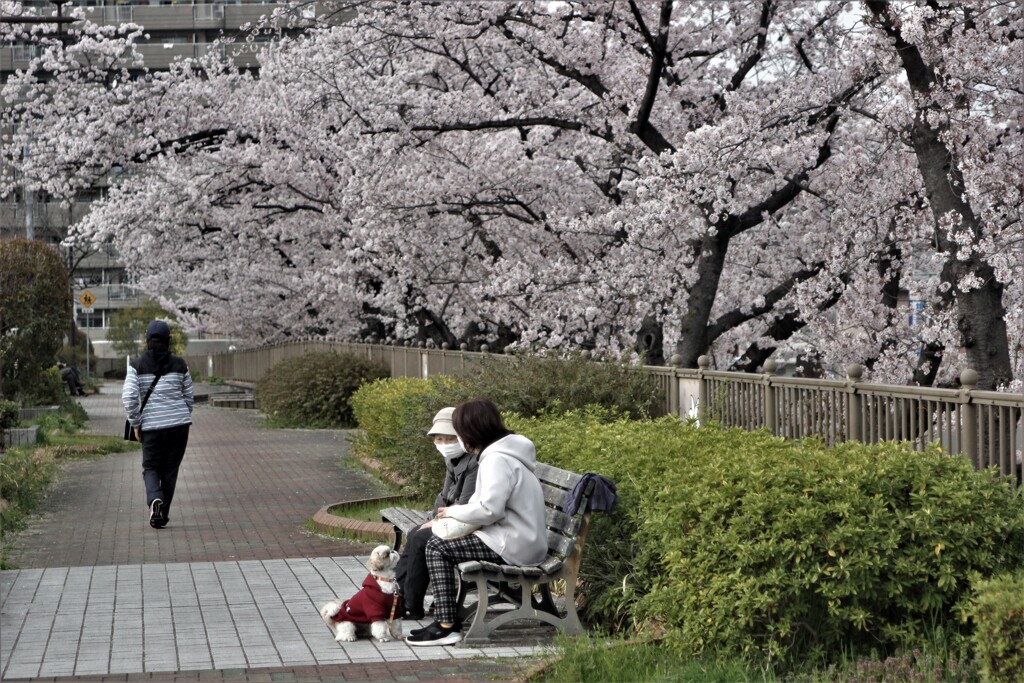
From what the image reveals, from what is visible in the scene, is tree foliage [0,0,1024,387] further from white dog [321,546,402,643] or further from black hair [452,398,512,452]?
white dog [321,546,402,643]

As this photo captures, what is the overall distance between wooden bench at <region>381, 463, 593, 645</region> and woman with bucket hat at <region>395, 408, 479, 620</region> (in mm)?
271

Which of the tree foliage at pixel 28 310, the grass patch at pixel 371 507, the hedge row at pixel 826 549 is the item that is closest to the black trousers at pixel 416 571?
the hedge row at pixel 826 549

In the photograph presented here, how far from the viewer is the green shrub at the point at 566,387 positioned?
12148 millimetres

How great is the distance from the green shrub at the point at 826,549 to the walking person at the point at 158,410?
679 centimetres

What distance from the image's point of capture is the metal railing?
23.6 feet

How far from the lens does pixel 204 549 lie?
35.9ft

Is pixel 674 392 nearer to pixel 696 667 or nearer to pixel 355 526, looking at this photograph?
pixel 355 526

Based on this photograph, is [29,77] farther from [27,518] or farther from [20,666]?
[20,666]

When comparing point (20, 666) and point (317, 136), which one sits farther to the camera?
point (317, 136)

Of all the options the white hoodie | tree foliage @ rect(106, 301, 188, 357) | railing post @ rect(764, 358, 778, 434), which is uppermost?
tree foliage @ rect(106, 301, 188, 357)

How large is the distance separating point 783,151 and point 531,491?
8.67m

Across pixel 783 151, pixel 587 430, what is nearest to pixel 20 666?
pixel 587 430

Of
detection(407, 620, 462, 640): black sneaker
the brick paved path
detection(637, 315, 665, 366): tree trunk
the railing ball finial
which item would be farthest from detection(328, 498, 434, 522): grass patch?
the railing ball finial

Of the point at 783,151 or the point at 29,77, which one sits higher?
the point at 29,77
